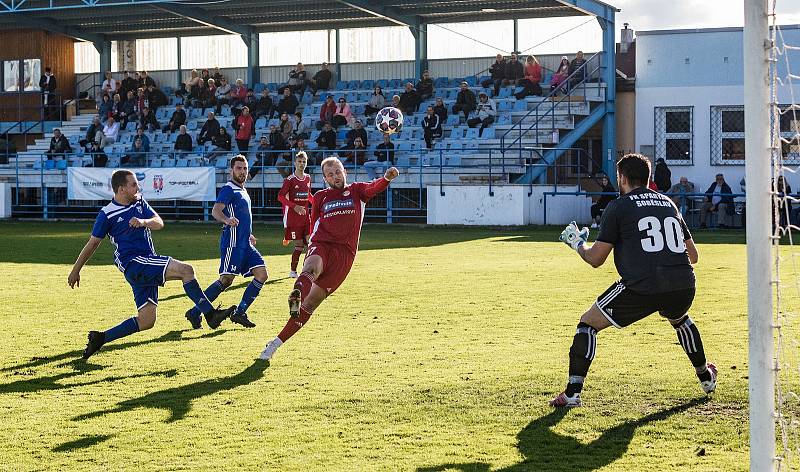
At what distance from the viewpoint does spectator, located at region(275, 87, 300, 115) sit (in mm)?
34156

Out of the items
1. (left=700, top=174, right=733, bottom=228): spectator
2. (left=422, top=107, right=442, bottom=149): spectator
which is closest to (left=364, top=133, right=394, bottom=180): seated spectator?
(left=422, top=107, right=442, bottom=149): spectator

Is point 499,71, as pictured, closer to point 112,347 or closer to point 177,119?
point 177,119

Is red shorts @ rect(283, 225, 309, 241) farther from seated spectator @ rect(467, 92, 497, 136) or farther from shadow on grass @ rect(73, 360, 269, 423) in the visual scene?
seated spectator @ rect(467, 92, 497, 136)

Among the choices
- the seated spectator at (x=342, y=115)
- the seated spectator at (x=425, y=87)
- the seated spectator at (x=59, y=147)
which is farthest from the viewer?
the seated spectator at (x=59, y=147)

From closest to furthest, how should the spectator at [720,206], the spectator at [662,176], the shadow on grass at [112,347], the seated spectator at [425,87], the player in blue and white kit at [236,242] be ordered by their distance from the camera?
the shadow on grass at [112,347], the player in blue and white kit at [236,242], the spectator at [720,206], the spectator at [662,176], the seated spectator at [425,87]

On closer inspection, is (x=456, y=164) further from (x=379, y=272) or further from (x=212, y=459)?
(x=212, y=459)

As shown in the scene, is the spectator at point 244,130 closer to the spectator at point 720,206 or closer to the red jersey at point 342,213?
the spectator at point 720,206

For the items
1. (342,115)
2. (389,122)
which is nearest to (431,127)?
(342,115)

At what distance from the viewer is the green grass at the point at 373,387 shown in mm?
6207

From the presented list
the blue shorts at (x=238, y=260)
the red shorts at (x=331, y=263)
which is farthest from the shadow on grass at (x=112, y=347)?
the red shorts at (x=331, y=263)

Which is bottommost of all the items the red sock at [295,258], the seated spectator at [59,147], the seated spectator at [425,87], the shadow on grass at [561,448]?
the shadow on grass at [561,448]

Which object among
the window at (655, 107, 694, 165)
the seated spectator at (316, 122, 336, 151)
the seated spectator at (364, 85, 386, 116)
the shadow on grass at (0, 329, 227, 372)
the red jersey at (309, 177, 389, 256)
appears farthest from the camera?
the seated spectator at (364, 85, 386, 116)

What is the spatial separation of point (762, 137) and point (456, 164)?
25207 mm

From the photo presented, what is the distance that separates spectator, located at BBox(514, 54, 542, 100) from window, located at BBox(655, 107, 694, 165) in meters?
3.35
